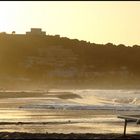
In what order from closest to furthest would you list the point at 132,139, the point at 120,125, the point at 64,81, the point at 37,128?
the point at 132,139
the point at 37,128
the point at 120,125
the point at 64,81

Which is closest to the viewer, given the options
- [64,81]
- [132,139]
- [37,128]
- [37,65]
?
[132,139]

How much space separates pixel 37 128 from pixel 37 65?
144367mm

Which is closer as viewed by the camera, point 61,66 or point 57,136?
point 57,136

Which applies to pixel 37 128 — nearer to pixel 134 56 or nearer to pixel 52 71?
pixel 52 71

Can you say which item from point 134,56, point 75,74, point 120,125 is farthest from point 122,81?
point 120,125

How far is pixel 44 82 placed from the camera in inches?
6368

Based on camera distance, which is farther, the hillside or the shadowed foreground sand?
the hillside

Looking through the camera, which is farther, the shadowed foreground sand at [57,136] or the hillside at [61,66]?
the hillside at [61,66]

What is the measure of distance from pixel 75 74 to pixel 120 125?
13786cm

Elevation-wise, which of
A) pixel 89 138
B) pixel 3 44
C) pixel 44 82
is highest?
pixel 3 44

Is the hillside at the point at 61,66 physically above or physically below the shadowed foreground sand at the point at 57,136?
above

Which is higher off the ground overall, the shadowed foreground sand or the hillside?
the hillside

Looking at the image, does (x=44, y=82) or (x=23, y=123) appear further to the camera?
(x=44, y=82)

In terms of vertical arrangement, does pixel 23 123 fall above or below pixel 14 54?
below
